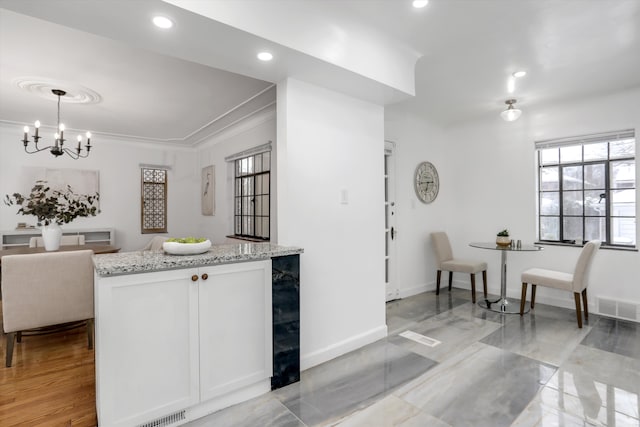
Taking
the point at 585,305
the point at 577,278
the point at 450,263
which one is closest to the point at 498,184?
the point at 450,263

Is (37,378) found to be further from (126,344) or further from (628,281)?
(628,281)

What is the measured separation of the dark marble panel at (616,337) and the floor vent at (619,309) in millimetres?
92

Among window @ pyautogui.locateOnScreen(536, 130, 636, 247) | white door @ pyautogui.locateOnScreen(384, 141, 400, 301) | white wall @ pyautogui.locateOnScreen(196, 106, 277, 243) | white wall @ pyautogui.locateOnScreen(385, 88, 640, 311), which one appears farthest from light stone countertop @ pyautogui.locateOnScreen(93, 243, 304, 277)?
window @ pyautogui.locateOnScreen(536, 130, 636, 247)

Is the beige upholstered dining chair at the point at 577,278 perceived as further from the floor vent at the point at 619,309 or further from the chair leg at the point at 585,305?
the floor vent at the point at 619,309

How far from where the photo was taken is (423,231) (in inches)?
190

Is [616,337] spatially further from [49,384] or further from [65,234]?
[65,234]

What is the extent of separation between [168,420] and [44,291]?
172cm

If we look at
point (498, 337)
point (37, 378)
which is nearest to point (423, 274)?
point (498, 337)

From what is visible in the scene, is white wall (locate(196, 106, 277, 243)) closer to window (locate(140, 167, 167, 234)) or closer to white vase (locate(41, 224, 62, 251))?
window (locate(140, 167, 167, 234))

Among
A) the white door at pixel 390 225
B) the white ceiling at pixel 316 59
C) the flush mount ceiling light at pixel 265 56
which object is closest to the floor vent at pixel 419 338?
the white door at pixel 390 225

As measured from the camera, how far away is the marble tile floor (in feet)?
6.18

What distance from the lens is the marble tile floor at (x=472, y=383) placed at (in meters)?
1.88

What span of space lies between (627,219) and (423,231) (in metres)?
2.29

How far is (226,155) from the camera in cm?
520
